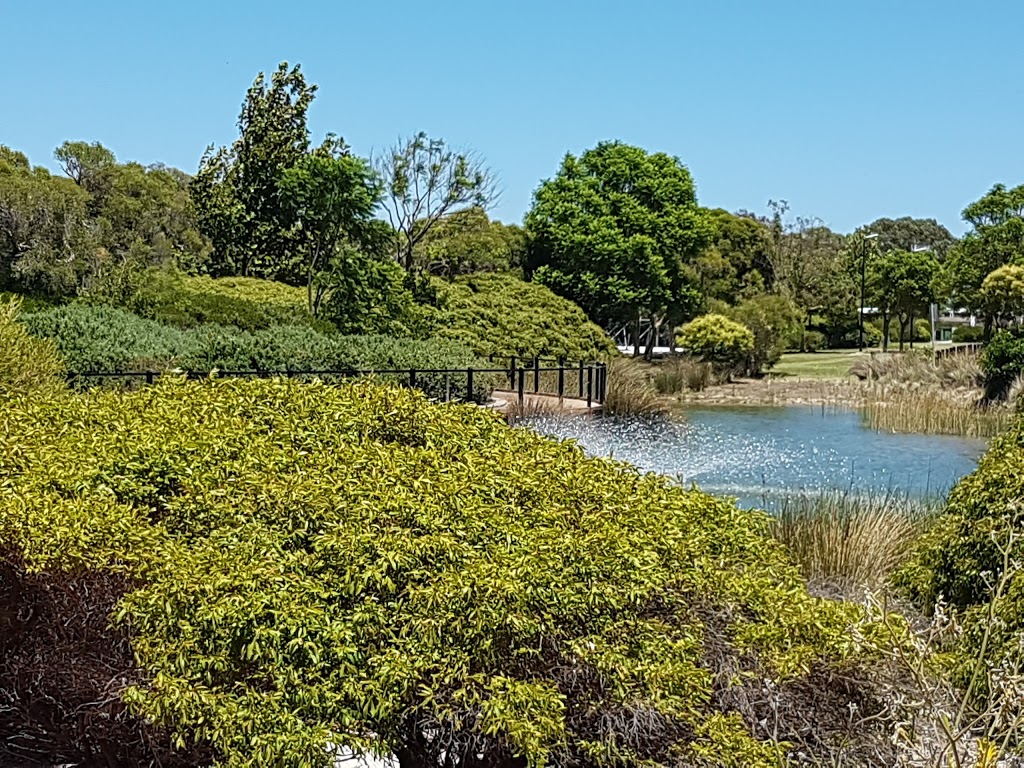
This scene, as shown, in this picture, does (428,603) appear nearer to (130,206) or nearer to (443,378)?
(443,378)

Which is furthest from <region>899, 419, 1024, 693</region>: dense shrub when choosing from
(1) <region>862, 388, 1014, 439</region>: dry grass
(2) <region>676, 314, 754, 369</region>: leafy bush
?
(2) <region>676, 314, 754, 369</region>: leafy bush

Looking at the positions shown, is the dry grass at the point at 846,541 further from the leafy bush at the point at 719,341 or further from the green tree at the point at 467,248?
the leafy bush at the point at 719,341

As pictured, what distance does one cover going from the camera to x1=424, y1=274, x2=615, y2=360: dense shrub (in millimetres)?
27109

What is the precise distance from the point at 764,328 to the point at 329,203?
17.4 metres

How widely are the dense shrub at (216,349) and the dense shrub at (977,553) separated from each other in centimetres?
981

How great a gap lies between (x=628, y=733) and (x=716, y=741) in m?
0.28

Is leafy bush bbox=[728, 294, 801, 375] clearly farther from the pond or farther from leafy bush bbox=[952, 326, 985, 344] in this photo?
leafy bush bbox=[952, 326, 985, 344]

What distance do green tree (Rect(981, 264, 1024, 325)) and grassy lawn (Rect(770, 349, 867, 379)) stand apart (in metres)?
4.28

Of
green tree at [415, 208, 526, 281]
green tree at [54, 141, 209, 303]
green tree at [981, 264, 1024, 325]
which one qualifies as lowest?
green tree at [981, 264, 1024, 325]

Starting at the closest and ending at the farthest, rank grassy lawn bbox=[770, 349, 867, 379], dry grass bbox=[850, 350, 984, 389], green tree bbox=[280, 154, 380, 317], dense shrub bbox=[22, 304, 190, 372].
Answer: dense shrub bbox=[22, 304, 190, 372] → green tree bbox=[280, 154, 380, 317] → dry grass bbox=[850, 350, 984, 389] → grassy lawn bbox=[770, 349, 867, 379]

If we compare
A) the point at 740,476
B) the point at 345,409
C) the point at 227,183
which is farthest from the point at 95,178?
the point at 345,409

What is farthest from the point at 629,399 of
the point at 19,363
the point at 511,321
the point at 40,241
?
the point at 40,241

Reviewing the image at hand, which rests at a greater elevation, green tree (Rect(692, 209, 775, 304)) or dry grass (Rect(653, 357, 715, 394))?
green tree (Rect(692, 209, 775, 304))

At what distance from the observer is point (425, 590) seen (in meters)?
2.93
